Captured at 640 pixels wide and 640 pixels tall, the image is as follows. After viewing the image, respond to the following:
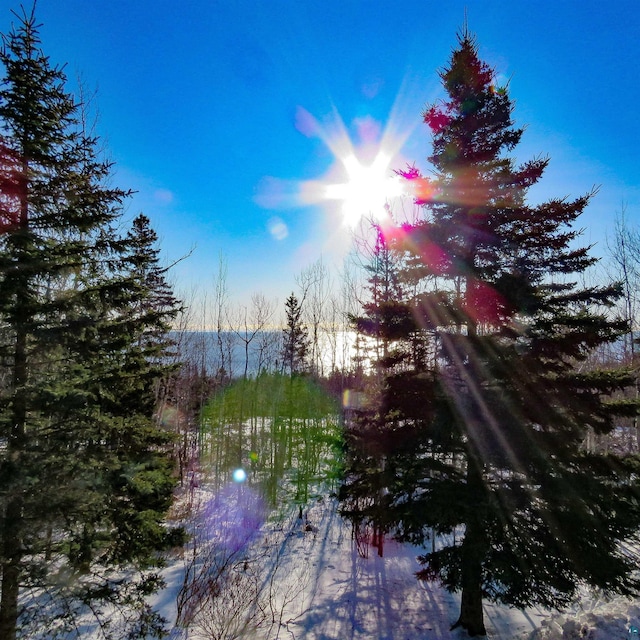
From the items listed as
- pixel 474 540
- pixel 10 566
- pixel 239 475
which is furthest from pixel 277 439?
pixel 10 566

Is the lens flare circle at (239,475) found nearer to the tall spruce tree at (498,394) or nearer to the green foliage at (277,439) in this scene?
the green foliage at (277,439)

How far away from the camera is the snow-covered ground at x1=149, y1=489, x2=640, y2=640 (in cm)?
765

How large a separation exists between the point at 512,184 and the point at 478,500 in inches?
244

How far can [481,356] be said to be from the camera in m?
7.07

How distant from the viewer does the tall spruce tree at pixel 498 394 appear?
5980 mm

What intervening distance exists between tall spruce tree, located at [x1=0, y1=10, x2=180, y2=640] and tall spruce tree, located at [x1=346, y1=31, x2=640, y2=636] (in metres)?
4.69

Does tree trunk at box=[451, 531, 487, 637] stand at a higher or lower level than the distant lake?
lower

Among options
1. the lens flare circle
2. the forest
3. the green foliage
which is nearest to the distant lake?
the green foliage

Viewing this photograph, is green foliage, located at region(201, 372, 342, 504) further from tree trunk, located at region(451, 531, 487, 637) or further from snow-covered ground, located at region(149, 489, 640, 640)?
tree trunk, located at region(451, 531, 487, 637)

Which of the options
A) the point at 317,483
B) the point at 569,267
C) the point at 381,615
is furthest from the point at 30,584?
the point at 317,483

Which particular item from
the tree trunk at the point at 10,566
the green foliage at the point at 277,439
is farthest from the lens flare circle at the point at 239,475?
the tree trunk at the point at 10,566

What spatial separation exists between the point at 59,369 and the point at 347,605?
9795 mm

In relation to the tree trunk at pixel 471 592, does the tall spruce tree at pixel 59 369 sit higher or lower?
higher

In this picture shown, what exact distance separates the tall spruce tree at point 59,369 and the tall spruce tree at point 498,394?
4.69 m
